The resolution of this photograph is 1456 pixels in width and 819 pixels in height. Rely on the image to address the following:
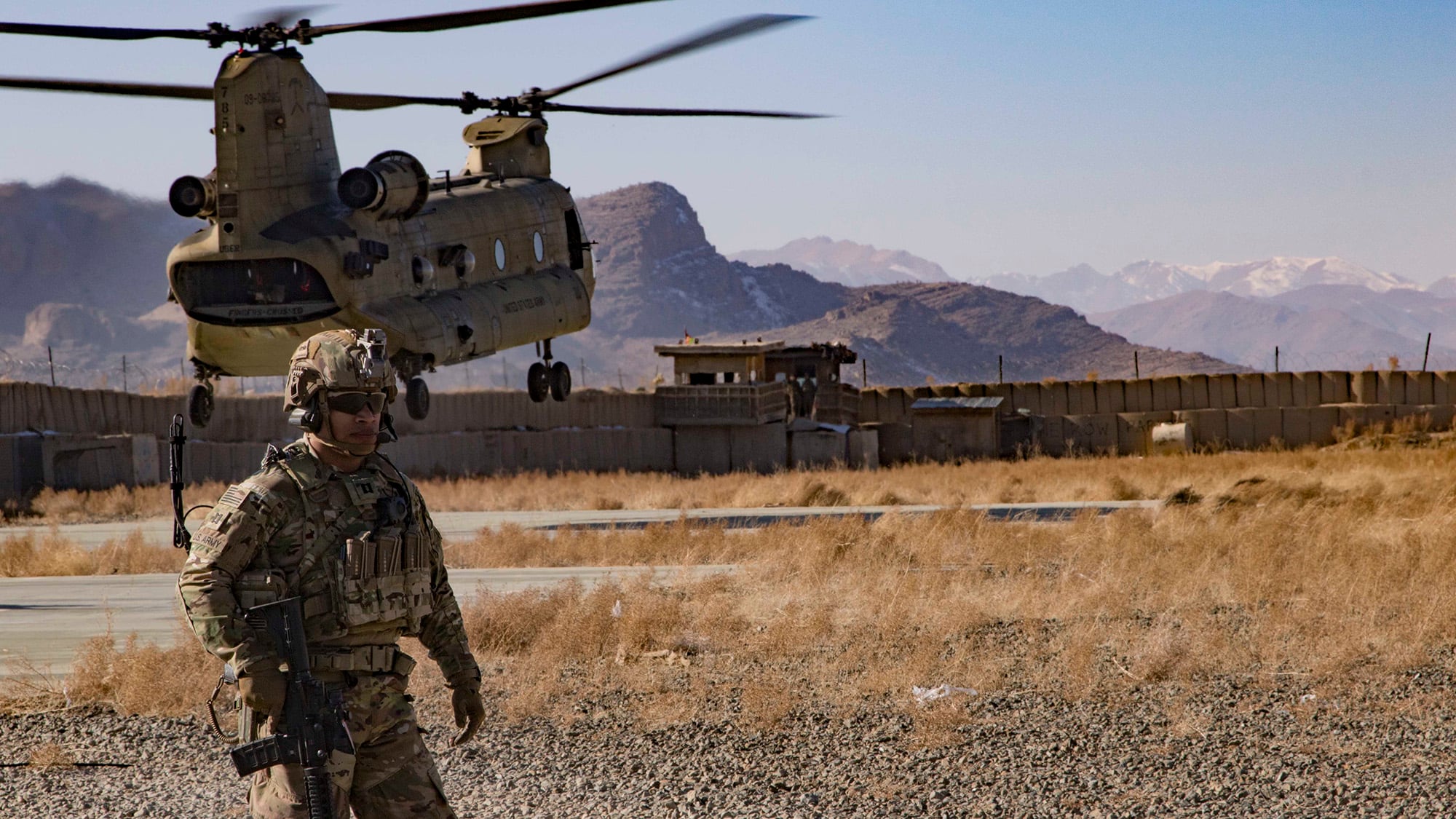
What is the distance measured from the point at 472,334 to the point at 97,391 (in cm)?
1531

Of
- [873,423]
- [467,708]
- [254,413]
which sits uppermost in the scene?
[254,413]

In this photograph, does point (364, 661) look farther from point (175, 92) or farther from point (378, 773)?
point (175, 92)

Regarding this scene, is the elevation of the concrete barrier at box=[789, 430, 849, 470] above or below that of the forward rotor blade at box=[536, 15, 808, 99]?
below

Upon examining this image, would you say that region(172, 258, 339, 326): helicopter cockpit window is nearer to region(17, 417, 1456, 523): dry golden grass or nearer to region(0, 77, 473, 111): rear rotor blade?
region(0, 77, 473, 111): rear rotor blade

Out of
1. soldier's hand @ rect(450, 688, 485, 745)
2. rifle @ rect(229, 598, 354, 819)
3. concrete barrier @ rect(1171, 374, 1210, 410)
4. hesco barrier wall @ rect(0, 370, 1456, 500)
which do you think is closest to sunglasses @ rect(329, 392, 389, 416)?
rifle @ rect(229, 598, 354, 819)

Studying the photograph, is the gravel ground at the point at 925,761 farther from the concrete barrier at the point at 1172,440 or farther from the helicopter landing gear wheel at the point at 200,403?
the concrete barrier at the point at 1172,440

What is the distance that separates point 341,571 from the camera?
443 cm

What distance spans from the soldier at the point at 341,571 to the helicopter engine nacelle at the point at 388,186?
13.1 meters

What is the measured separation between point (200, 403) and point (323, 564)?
51.4 ft

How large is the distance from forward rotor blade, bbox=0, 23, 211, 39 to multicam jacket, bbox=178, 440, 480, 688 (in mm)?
10899

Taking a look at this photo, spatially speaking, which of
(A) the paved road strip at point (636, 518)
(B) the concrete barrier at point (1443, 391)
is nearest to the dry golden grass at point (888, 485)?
(A) the paved road strip at point (636, 518)

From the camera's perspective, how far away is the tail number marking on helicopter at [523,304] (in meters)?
20.3

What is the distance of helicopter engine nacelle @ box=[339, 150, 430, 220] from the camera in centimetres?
1714

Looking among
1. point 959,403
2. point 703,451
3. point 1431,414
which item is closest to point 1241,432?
point 1431,414
